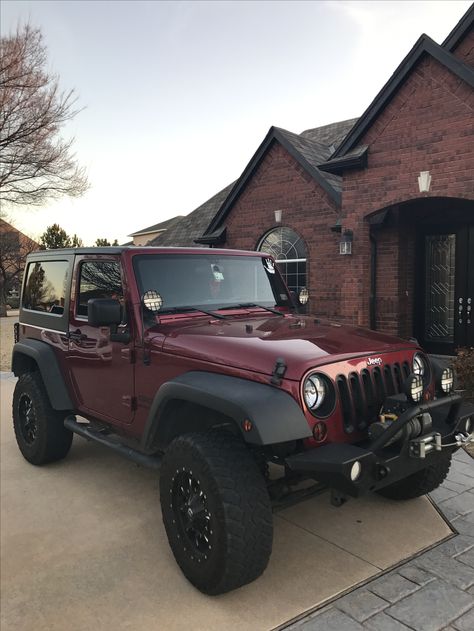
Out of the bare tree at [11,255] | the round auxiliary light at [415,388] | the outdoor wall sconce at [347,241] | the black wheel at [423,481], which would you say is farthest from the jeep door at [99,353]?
the bare tree at [11,255]

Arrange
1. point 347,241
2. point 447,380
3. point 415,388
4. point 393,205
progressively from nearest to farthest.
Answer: point 415,388
point 447,380
point 393,205
point 347,241

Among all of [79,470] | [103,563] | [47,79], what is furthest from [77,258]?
[47,79]

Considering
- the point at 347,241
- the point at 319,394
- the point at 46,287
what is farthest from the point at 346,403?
the point at 347,241

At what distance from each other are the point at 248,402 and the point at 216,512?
2.01 ft

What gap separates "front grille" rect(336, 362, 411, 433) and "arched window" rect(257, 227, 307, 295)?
29.9ft

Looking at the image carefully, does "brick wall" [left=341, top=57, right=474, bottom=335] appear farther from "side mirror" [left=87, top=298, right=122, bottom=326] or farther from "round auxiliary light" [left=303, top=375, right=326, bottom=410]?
"side mirror" [left=87, top=298, right=122, bottom=326]

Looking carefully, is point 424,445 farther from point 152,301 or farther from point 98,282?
point 98,282

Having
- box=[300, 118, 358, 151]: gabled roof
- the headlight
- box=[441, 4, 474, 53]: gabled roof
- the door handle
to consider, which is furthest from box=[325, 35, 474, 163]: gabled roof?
the headlight

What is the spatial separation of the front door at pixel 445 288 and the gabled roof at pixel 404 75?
2.40 m

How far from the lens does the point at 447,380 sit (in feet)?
10.9

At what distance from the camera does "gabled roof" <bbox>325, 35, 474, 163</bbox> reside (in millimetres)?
7422

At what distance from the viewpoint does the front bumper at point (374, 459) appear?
2434 mm

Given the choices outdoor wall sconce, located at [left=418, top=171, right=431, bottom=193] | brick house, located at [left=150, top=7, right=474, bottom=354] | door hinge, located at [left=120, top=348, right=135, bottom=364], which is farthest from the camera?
outdoor wall sconce, located at [left=418, top=171, right=431, bottom=193]

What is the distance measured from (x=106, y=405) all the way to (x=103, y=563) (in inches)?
44.9
